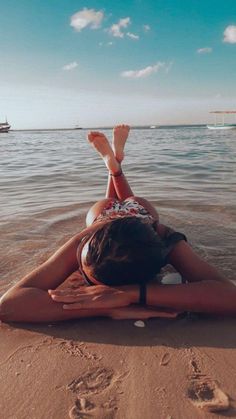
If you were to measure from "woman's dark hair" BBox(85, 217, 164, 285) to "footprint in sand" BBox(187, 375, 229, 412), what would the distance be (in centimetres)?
73

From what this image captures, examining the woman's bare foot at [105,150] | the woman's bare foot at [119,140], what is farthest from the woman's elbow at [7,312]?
the woman's bare foot at [119,140]

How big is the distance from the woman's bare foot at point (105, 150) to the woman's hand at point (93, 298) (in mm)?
2235

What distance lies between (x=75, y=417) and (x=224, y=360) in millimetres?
812

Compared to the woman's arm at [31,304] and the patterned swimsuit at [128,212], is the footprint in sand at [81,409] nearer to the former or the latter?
the woman's arm at [31,304]

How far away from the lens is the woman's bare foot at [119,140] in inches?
183

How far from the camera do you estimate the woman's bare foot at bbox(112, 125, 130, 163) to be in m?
4.66

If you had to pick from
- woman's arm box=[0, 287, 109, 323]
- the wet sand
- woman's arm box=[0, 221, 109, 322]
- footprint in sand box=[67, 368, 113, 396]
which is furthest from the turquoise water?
footprint in sand box=[67, 368, 113, 396]

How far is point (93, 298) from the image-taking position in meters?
2.24

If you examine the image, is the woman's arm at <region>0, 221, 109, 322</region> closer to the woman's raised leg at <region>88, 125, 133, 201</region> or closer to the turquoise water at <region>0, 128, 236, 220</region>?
the woman's raised leg at <region>88, 125, 133, 201</region>

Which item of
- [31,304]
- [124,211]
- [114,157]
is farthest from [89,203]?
[31,304]

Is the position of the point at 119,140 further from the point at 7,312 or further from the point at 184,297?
the point at 7,312

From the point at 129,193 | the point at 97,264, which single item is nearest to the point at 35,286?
the point at 97,264

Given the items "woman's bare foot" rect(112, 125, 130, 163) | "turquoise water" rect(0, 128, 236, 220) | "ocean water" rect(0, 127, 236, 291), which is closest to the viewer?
"ocean water" rect(0, 127, 236, 291)

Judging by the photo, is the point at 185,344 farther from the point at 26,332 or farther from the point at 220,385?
the point at 26,332
